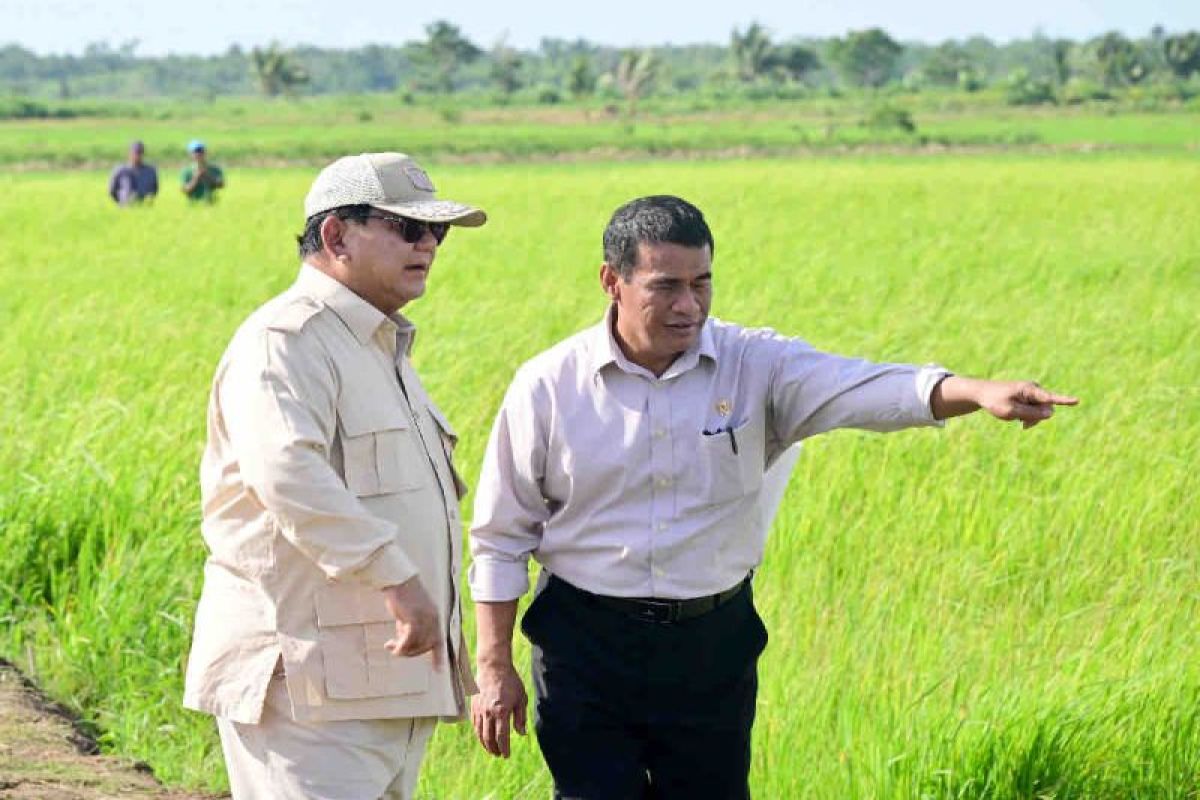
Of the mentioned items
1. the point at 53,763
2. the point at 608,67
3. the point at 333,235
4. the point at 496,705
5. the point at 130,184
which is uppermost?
the point at 333,235

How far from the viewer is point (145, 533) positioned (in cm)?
521

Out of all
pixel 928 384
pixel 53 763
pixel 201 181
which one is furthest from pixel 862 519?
pixel 201 181

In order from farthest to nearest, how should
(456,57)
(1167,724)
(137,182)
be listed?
(456,57), (137,182), (1167,724)

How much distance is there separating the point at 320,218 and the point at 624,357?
19.8 inches

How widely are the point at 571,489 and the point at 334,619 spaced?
0.44 metres

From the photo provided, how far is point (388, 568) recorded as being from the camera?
8.14ft

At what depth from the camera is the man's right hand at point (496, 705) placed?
2840 millimetres

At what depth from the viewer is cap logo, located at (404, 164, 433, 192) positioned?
8.91 ft

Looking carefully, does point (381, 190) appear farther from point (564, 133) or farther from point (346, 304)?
point (564, 133)

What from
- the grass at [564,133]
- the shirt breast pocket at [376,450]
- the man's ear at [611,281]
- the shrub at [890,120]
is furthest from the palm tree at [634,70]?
the shirt breast pocket at [376,450]

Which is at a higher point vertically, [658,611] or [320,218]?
[320,218]

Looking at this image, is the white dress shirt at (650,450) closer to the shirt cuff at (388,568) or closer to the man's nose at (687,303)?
the man's nose at (687,303)

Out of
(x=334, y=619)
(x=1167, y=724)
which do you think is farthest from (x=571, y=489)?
(x=1167, y=724)

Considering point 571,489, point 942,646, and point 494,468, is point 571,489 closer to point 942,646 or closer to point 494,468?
point 494,468
